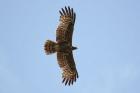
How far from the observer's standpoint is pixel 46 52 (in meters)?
38.8

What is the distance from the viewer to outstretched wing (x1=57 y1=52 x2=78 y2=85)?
4025cm

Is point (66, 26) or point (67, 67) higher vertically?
point (66, 26)

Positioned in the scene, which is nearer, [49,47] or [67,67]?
[49,47]

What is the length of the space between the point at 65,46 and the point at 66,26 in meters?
1.58

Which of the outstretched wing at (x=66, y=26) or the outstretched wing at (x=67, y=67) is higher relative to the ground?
the outstretched wing at (x=66, y=26)

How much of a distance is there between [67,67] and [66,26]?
11.4 feet

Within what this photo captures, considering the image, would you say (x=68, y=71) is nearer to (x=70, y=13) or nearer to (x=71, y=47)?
(x=71, y=47)

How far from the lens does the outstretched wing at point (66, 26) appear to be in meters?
39.2

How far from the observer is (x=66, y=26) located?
39.5 metres

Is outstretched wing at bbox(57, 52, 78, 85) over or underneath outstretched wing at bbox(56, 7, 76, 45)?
underneath

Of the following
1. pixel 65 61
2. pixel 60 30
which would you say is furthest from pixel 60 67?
pixel 60 30

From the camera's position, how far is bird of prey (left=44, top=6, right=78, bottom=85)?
39094 millimetres

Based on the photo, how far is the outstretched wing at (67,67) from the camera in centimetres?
4025

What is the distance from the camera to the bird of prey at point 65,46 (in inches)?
1539
